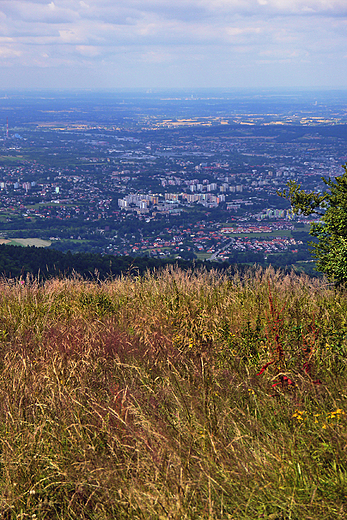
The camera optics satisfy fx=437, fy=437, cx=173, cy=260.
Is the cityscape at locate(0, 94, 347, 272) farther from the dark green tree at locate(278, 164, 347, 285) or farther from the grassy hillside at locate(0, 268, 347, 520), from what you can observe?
the grassy hillside at locate(0, 268, 347, 520)

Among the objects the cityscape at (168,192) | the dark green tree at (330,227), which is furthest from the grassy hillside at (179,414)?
the cityscape at (168,192)

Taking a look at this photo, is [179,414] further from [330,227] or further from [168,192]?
[168,192]

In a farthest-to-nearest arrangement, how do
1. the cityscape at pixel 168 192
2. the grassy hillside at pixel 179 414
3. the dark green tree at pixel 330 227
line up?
the cityscape at pixel 168 192 < the dark green tree at pixel 330 227 < the grassy hillside at pixel 179 414

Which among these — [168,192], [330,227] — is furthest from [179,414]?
[168,192]

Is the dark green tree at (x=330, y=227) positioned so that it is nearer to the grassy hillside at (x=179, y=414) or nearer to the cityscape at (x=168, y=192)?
the grassy hillside at (x=179, y=414)

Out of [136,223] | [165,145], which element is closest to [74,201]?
[136,223]
